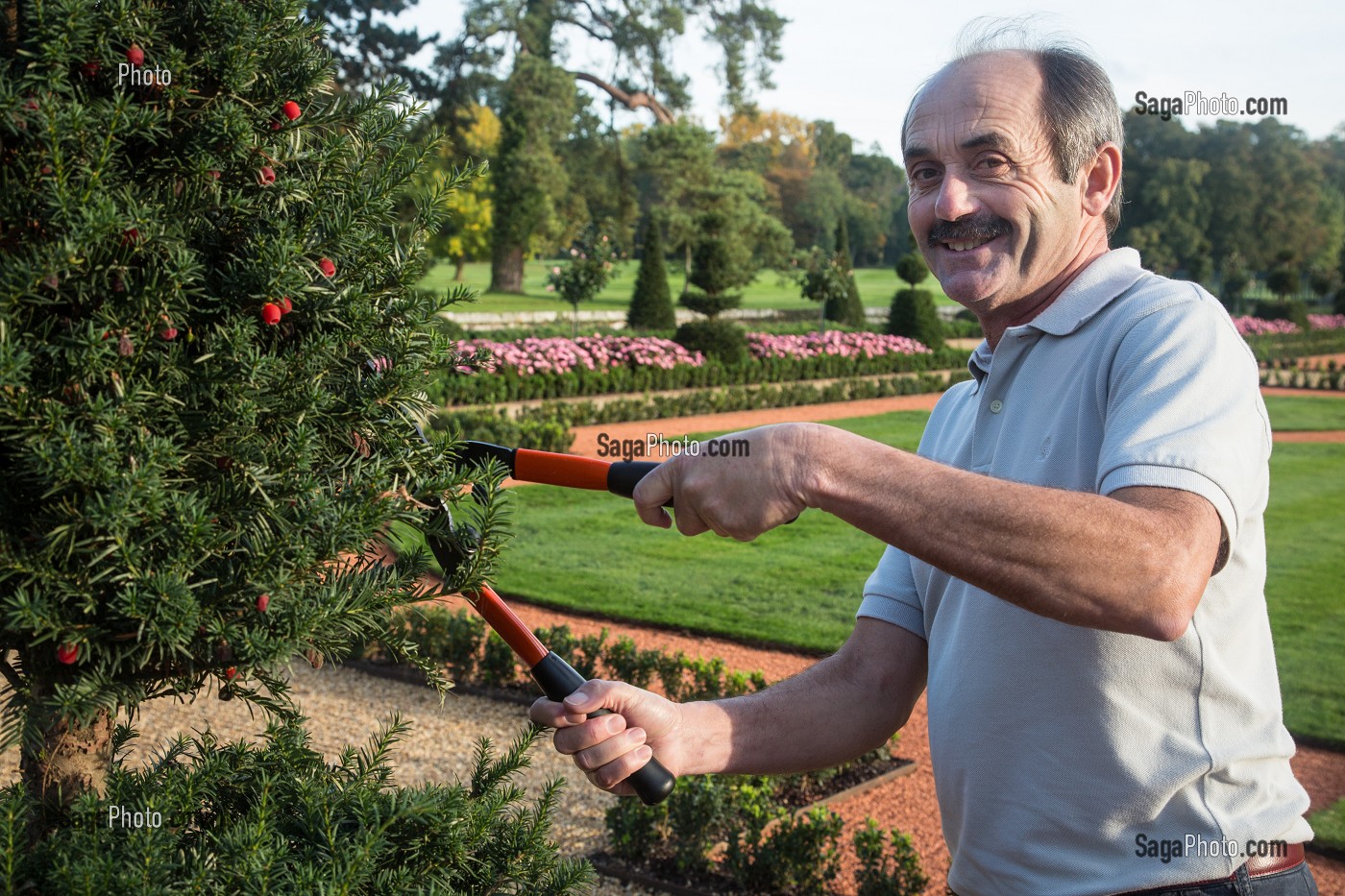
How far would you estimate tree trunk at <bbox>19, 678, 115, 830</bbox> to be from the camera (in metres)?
1.73

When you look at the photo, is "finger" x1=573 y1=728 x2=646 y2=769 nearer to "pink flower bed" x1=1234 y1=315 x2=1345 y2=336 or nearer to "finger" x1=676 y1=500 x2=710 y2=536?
"finger" x1=676 y1=500 x2=710 y2=536

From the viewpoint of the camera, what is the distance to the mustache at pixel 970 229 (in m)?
1.96

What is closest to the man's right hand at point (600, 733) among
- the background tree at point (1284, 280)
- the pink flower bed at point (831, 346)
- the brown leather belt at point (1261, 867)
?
the brown leather belt at point (1261, 867)

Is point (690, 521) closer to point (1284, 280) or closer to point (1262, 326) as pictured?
point (1262, 326)

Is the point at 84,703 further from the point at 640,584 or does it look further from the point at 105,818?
the point at 640,584

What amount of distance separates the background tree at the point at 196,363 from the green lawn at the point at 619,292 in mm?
27849

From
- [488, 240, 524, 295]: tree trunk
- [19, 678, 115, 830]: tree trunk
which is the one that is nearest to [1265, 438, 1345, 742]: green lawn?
[19, 678, 115, 830]: tree trunk

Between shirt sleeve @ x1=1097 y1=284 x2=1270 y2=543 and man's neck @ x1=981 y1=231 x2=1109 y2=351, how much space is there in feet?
1.09

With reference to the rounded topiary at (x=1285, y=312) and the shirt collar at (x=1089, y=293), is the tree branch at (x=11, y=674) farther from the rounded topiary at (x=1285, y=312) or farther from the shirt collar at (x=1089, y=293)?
the rounded topiary at (x=1285, y=312)

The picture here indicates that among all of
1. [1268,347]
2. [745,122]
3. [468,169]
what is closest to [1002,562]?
[468,169]

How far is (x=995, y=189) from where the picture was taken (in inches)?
76.8

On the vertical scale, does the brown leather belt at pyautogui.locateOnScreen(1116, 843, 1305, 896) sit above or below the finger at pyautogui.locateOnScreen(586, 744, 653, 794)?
below

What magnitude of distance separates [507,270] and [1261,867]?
42760 millimetres

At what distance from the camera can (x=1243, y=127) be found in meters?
67.0
